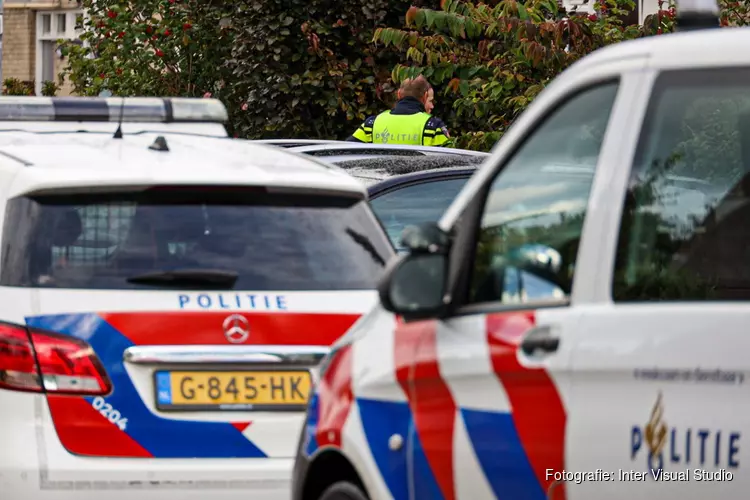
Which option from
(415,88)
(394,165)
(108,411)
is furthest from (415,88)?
(108,411)

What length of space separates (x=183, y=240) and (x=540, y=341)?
97.1 inches

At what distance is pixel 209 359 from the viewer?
5.91 meters

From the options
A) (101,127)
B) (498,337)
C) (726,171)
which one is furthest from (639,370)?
(101,127)

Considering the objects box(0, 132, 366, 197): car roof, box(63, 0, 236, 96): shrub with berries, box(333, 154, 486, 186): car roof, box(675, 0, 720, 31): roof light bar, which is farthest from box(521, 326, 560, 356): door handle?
box(63, 0, 236, 96): shrub with berries

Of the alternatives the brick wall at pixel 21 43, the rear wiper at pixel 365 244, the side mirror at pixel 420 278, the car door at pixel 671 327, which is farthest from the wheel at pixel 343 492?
the brick wall at pixel 21 43

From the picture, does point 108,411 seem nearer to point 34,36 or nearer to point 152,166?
point 152,166

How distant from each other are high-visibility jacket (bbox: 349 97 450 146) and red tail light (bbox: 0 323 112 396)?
7788 millimetres

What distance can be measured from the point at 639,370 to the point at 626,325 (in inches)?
3.7

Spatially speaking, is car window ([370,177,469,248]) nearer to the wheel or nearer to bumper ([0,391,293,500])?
bumper ([0,391,293,500])

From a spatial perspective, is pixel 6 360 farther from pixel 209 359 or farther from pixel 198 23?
pixel 198 23

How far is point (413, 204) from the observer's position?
9.93m

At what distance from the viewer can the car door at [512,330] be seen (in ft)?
12.6

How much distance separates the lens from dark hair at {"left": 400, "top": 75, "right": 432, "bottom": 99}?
44.1 ft

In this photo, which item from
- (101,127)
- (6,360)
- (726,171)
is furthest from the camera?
(101,127)
